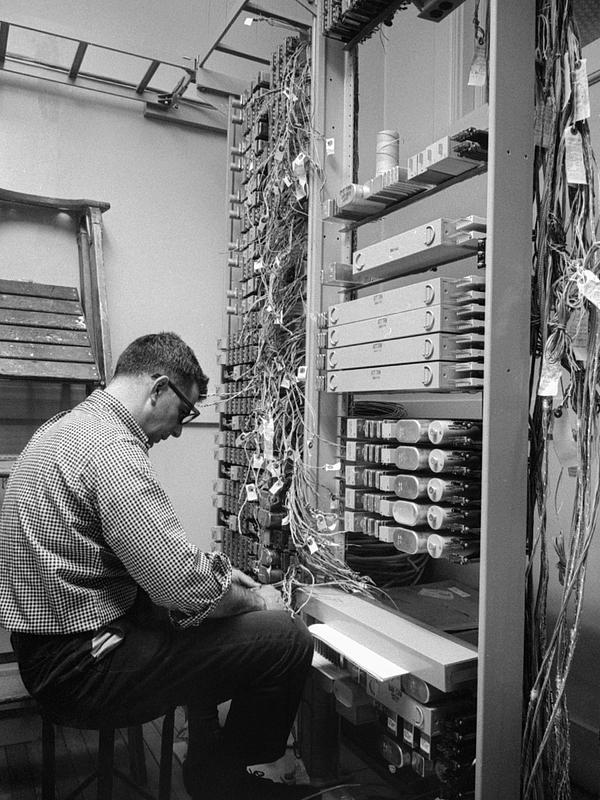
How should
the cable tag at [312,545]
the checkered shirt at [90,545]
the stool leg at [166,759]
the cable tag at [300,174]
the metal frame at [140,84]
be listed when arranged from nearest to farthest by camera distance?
the checkered shirt at [90,545] < the stool leg at [166,759] < the cable tag at [312,545] < the cable tag at [300,174] < the metal frame at [140,84]

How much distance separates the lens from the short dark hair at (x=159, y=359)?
1.71 meters

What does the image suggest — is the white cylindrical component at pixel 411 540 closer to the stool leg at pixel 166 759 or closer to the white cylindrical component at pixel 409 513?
the white cylindrical component at pixel 409 513

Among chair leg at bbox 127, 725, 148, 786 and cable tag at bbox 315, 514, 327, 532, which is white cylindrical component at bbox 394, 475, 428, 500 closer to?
cable tag at bbox 315, 514, 327, 532

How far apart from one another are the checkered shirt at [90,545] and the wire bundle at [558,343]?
732mm

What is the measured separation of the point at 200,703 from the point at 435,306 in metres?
1.10

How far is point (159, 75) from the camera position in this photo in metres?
3.22

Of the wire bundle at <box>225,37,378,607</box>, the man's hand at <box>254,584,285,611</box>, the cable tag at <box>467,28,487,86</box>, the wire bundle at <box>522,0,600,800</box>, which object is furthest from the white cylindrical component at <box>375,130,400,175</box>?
the man's hand at <box>254,584,285,611</box>

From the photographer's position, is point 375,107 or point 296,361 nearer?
point 296,361

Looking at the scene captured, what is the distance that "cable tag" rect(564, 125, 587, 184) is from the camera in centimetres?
135

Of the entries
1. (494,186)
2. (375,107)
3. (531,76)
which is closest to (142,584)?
(494,186)

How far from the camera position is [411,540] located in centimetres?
156

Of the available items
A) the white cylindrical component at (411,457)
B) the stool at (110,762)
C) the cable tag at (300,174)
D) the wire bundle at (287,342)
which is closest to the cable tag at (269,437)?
the wire bundle at (287,342)

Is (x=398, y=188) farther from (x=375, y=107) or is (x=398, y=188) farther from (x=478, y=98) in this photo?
(x=375, y=107)

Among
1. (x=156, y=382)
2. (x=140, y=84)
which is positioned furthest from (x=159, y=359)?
(x=140, y=84)
